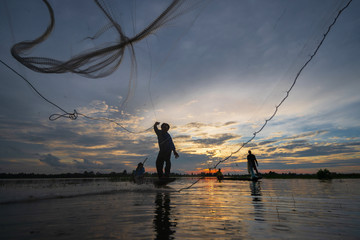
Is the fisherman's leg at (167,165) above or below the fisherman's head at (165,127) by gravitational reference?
below

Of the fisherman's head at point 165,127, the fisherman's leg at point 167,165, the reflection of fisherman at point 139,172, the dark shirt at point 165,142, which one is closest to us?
the dark shirt at point 165,142

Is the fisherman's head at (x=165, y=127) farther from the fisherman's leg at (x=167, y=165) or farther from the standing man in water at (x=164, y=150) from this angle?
the fisherman's leg at (x=167, y=165)

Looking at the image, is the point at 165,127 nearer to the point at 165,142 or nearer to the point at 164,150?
the point at 165,142

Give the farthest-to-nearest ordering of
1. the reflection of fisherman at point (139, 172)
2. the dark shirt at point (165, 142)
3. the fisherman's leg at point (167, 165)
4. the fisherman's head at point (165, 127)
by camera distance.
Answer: the reflection of fisherman at point (139, 172), the fisherman's head at point (165, 127), the fisherman's leg at point (167, 165), the dark shirt at point (165, 142)

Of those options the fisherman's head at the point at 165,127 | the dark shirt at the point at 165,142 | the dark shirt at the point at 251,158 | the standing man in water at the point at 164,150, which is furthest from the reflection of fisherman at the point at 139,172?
the dark shirt at the point at 251,158

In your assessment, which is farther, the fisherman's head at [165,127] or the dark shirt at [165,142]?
the fisherman's head at [165,127]

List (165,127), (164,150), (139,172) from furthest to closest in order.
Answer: (139,172) → (165,127) → (164,150)

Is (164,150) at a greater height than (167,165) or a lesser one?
greater

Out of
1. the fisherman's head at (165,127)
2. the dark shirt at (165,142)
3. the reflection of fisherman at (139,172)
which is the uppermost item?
the fisherman's head at (165,127)

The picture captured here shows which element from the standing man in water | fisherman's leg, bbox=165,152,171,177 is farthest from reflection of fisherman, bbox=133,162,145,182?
fisherman's leg, bbox=165,152,171,177

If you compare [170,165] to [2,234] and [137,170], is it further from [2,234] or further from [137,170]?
[2,234]

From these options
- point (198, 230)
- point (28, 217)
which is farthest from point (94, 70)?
point (198, 230)

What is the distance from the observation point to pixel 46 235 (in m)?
2.70

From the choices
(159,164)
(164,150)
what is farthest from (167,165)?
(164,150)
